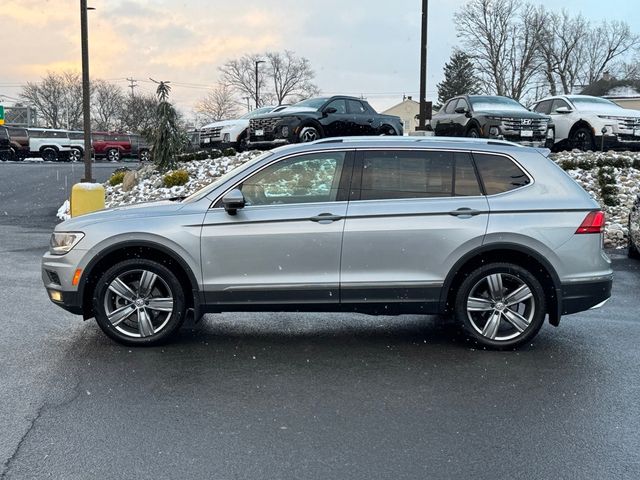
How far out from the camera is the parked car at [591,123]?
17688 mm

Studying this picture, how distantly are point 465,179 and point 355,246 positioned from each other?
1.12 m

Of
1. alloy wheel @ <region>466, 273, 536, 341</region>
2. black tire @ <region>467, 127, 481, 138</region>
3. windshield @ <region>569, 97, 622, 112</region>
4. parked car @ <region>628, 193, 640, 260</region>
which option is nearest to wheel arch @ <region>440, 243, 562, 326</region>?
alloy wheel @ <region>466, 273, 536, 341</region>

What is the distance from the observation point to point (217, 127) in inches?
784

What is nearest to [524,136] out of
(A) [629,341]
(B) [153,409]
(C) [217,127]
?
(C) [217,127]

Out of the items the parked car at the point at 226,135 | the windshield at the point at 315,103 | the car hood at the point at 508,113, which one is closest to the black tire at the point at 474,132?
the car hood at the point at 508,113

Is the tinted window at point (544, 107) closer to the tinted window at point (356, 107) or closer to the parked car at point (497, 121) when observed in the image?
the parked car at point (497, 121)

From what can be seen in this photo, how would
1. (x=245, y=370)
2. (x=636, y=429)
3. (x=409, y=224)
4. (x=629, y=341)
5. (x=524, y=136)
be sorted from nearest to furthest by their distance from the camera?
(x=636, y=429) < (x=245, y=370) < (x=409, y=224) < (x=629, y=341) < (x=524, y=136)

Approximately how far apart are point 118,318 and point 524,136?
1343 centimetres

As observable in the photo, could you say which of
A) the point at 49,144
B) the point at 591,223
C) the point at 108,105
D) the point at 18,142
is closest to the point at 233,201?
the point at 591,223

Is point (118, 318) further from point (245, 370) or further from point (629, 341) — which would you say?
point (629, 341)

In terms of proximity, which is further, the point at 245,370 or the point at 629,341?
the point at 629,341

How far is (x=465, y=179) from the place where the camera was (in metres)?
5.79

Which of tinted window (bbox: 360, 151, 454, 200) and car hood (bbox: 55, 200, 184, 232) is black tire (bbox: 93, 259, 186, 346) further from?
tinted window (bbox: 360, 151, 454, 200)

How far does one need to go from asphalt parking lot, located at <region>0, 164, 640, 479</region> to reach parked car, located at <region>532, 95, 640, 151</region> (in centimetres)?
1202
